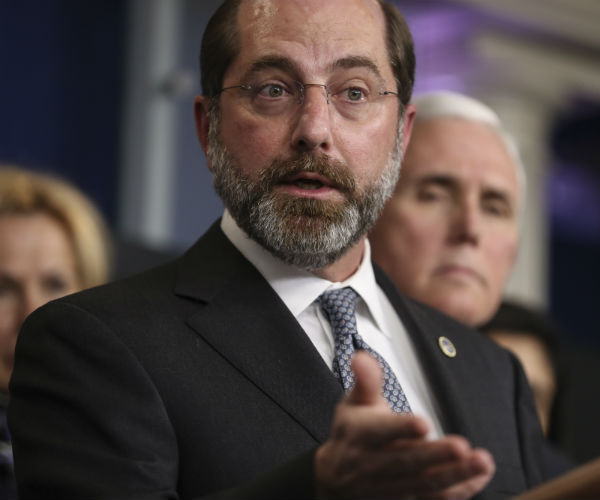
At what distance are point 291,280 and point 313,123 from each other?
0.86ft

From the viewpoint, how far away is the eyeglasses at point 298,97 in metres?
1.69

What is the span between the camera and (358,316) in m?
1.77

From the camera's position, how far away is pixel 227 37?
5.85 ft

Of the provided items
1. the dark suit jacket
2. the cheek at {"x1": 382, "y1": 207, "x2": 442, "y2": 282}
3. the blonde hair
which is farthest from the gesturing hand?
the blonde hair

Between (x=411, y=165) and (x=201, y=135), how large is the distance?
868 millimetres

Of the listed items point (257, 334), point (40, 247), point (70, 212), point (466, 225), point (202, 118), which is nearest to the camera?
point (257, 334)

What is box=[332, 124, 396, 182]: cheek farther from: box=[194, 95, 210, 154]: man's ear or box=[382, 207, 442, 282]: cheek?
box=[382, 207, 442, 282]: cheek

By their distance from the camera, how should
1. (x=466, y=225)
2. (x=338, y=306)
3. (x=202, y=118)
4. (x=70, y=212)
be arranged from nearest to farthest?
(x=338, y=306)
(x=202, y=118)
(x=466, y=225)
(x=70, y=212)

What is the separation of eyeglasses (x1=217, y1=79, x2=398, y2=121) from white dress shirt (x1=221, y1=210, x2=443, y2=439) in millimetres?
211

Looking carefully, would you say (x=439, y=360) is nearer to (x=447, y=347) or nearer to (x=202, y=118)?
(x=447, y=347)

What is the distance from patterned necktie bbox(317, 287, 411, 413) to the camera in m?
1.61

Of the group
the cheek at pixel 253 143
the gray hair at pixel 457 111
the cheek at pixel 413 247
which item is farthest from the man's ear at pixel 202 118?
the gray hair at pixel 457 111

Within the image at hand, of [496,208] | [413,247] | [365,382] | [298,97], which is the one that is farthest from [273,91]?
[496,208]

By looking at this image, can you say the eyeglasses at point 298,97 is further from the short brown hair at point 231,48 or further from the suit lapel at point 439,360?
the suit lapel at point 439,360
